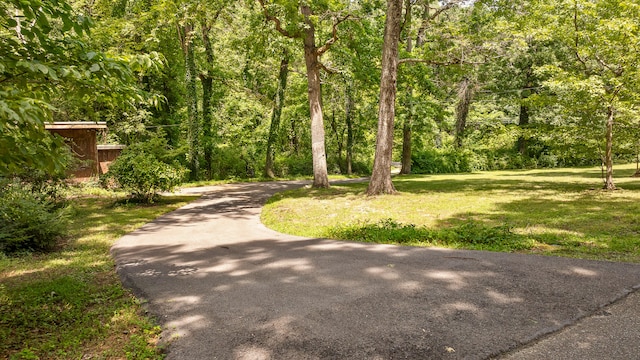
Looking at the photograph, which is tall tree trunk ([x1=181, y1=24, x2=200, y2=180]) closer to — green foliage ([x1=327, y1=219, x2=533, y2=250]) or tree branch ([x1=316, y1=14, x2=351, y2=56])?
tree branch ([x1=316, y1=14, x2=351, y2=56])

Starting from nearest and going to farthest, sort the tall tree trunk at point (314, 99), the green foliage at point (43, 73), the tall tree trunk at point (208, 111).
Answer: the green foliage at point (43, 73) → the tall tree trunk at point (314, 99) → the tall tree trunk at point (208, 111)

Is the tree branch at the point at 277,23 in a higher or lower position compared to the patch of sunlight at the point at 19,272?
higher

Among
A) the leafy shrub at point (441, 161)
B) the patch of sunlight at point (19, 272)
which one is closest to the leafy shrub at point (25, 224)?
the patch of sunlight at point (19, 272)

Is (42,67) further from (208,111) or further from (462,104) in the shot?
(462,104)

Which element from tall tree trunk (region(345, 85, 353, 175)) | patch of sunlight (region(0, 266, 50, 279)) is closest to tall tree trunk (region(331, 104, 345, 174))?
tall tree trunk (region(345, 85, 353, 175))

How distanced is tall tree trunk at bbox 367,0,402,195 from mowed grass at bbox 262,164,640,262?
0.79m

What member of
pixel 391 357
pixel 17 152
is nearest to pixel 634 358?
pixel 391 357

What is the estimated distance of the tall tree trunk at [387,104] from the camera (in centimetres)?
1356

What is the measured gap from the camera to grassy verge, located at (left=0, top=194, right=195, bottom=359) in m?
3.60

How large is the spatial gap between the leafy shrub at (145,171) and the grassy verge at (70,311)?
6.03 m

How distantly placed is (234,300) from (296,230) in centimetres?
485

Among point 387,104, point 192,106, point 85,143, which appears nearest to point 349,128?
point 192,106

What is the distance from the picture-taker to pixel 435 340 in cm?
337

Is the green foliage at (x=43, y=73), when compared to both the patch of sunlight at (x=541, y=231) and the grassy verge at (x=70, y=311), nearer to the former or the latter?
the grassy verge at (x=70, y=311)
